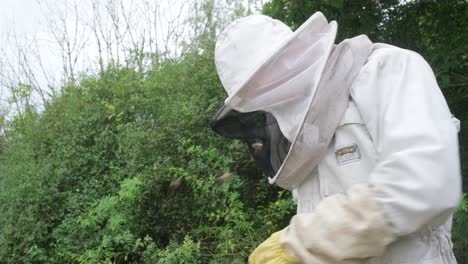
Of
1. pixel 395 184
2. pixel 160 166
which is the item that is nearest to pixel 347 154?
pixel 395 184

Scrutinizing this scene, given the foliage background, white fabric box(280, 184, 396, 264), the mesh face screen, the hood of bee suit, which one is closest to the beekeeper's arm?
white fabric box(280, 184, 396, 264)

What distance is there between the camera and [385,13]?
3992mm

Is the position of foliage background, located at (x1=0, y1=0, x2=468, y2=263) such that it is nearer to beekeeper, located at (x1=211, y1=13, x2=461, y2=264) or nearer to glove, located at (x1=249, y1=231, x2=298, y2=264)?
beekeeper, located at (x1=211, y1=13, x2=461, y2=264)

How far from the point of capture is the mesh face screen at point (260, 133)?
1.57 meters

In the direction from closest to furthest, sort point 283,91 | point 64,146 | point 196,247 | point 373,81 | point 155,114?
point 373,81 < point 283,91 < point 196,247 < point 155,114 < point 64,146

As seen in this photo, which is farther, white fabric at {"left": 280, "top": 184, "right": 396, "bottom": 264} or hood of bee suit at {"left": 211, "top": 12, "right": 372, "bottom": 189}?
hood of bee suit at {"left": 211, "top": 12, "right": 372, "bottom": 189}

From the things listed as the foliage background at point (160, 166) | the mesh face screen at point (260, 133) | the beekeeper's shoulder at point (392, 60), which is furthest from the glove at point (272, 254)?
the foliage background at point (160, 166)

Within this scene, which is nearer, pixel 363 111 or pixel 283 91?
pixel 363 111

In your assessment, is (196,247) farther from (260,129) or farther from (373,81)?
(373,81)

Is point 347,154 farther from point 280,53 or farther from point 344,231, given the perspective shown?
point 280,53

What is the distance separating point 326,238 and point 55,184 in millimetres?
5815

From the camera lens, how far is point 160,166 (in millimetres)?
5453

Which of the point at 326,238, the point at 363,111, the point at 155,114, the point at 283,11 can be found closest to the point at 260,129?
the point at 363,111

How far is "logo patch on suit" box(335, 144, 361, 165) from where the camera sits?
1.29 m
